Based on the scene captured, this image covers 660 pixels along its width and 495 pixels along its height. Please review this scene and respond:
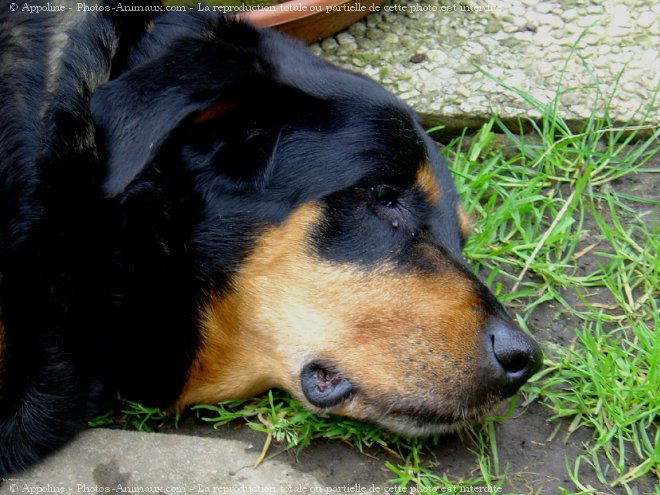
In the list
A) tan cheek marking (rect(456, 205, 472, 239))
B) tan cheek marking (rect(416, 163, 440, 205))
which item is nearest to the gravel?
tan cheek marking (rect(456, 205, 472, 239))

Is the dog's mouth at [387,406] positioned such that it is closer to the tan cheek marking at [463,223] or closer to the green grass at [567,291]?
the green grass at [567,291]

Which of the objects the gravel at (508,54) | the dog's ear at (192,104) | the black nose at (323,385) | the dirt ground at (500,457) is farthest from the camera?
the gravel at (508,54)

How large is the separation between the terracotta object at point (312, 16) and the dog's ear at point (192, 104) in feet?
3.94

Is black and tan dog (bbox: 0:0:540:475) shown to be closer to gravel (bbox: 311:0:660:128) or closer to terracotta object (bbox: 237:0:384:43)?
terracotta object (bbox: 237:0:384:43)

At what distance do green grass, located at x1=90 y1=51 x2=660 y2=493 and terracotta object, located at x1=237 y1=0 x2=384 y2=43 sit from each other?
100 centimetres

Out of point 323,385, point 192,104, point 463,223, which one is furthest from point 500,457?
point 192,104

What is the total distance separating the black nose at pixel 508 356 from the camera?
2455mm

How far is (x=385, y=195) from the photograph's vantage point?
268cm

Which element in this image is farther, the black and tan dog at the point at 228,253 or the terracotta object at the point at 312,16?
the terracotta object at the point at 312,16

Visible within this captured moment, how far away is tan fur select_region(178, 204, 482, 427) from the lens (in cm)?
245

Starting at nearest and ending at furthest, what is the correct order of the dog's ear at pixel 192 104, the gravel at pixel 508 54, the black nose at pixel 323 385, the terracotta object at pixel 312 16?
the dog's ear at pixel 192 104
the black nose at pixel 323 385
the terracotta object at pixel 312 16
the gravel at pixel 508 54

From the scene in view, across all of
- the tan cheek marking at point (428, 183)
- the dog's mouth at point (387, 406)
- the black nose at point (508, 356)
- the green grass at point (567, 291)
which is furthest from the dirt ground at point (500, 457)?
the tan cheek marking at point (428, 183)

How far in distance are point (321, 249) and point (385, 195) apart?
0.31 m

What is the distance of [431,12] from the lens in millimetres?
4836
